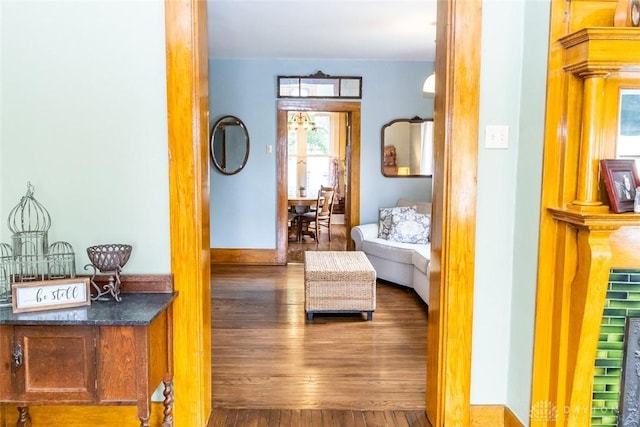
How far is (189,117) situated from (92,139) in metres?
0.45

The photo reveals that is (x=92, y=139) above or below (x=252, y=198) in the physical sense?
above

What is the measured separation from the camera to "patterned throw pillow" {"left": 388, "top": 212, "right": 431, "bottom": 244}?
5301 millimetres

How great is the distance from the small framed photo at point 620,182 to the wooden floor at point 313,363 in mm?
1415

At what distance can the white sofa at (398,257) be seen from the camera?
15.2 ft

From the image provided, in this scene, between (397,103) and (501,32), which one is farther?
(397,103)

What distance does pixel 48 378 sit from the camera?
178 centimetres

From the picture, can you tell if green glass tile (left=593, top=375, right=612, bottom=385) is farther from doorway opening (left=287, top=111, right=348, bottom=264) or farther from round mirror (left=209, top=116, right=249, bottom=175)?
doorway opening (left=287, top=111, right=348, bottom=264)

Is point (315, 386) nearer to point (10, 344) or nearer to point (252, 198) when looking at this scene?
point (10, 344)

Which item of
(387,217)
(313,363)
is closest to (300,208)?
(387,217)

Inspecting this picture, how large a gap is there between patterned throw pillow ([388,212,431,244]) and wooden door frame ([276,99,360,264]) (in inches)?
39.7

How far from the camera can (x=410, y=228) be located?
5.36 meters

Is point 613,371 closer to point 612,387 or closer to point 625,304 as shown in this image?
point 612,387

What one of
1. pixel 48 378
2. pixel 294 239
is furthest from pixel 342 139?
pixel 48 378

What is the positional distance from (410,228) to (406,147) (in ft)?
4.76
